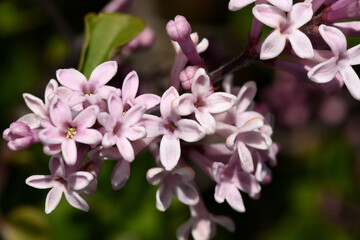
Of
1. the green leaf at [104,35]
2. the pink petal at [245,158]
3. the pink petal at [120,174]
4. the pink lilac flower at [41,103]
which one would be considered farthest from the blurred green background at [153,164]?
the pink petal at [245,158]

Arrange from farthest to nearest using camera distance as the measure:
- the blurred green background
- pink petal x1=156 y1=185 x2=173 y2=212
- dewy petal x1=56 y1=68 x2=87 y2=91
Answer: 1. the blurred green background
2. pink petal x1=156 y1=185 x2=173 y2=212
3. dewy petal x1=56 y1=68 x2=87 y2=91

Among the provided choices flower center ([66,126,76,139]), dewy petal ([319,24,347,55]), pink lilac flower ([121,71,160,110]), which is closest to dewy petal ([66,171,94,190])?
flower center ([66,126,76,139])

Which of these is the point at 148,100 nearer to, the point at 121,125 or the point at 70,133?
the point at 121,125

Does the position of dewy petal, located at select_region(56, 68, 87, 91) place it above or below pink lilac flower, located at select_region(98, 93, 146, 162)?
above

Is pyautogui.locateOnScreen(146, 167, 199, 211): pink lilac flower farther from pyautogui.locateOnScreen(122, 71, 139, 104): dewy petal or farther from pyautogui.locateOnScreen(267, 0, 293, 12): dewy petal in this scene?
pyautogui.locateOnScreen(267, 0, 293, 12): dewy petal

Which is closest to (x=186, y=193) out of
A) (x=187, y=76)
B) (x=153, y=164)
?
(x=187, y=76)

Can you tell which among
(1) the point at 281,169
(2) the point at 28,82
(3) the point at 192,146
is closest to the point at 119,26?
(3) the point at 192,146
